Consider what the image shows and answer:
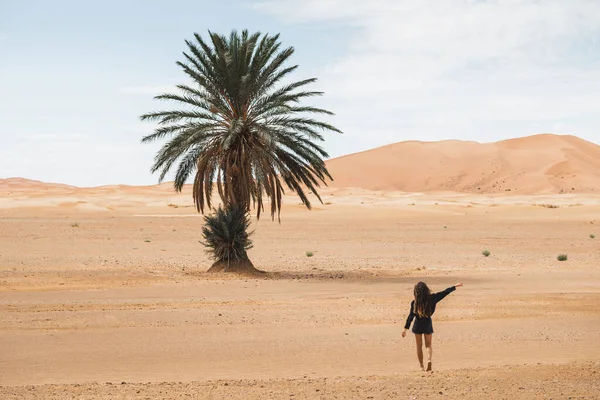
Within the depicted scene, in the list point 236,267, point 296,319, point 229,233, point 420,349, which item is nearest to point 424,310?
point 420,349

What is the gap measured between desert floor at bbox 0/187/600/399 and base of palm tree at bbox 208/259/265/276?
41.8 inches

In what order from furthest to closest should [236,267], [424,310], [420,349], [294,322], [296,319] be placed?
[236,267]
[296,319]
[294,322]
[420,349]
[424,310]

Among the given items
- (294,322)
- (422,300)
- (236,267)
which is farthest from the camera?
(236,267)

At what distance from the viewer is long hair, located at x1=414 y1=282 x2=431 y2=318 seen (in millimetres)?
10883

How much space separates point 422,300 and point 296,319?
19.6ft

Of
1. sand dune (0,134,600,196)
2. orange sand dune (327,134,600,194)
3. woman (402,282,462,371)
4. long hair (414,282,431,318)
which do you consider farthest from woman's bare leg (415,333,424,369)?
orange sand dune (327,134,600,194)

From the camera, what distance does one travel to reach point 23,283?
74.8 ft

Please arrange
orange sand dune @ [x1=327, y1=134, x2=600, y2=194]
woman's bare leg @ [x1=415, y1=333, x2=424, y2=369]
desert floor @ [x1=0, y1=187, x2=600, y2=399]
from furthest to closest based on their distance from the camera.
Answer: orange sand dune @ [x1=327, y1=134, x2=600, y2=194]
woman's bare leg @ [x1=415, y1=333, x2=424, y2=369]
desert floor @ [x1=0, y1=187, x2=600, y2=399]

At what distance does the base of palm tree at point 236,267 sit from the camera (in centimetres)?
2621

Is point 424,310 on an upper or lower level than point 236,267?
upper

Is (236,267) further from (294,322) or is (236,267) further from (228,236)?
(294,322)

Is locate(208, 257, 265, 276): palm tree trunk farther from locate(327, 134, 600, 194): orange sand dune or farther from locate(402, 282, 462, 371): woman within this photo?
locate(327, 134, 600, 194): orange sand dune

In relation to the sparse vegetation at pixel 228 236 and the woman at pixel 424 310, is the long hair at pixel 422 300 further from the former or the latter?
the sparse vegetation at pixel 228 236

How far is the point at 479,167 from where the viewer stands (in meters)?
153
